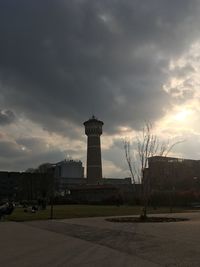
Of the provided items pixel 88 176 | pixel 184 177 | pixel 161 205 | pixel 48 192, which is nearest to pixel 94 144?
pixel 88 176

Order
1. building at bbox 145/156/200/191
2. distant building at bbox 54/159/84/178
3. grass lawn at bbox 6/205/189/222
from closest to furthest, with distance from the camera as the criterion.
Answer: grass lawn at bbox 6/205/189/222
building at bbox 145/156/200/191
distant building at bbox 54/159/84/178

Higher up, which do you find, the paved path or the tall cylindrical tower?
the tall cylindrical tower

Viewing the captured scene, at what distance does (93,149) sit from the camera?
119438mm

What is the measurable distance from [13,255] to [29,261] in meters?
1.42

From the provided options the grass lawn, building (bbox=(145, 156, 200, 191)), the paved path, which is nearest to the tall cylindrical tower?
building (bbox=(145, 156, 200, 191))

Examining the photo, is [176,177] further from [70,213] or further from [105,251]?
[105,251]

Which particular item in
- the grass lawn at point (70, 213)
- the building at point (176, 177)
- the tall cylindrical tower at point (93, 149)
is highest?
the tall cylindrical tower at point (93, 149)

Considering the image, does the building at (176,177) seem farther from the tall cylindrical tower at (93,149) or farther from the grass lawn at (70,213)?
the grass lawn at (70,213)

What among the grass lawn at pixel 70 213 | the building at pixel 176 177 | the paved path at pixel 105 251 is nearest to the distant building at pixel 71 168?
the building at pixel 176 177

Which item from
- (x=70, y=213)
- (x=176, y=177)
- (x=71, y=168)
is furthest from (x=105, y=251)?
(x=71, y=168)

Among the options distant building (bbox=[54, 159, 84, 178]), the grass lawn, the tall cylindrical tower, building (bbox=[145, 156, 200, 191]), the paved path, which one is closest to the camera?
the paved path

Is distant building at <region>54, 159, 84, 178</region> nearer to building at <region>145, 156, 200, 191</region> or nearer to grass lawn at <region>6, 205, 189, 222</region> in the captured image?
building at <region>145, 156, 200, 191</region>

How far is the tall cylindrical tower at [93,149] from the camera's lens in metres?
117

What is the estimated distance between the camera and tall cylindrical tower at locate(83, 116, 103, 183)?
11744 centimetres
